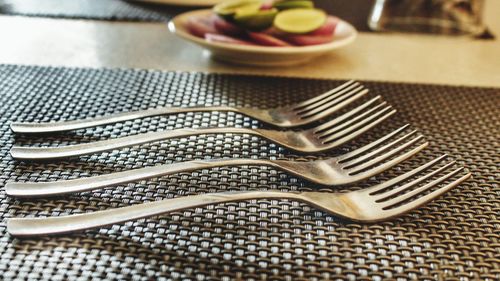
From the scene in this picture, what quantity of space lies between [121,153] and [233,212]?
130 mm

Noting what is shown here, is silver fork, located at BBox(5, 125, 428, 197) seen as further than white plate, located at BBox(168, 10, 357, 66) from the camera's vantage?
No

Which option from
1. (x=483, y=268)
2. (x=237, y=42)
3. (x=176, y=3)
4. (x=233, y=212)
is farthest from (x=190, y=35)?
(x=483, y=268)

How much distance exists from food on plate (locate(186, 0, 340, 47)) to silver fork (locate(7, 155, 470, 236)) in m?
0.33

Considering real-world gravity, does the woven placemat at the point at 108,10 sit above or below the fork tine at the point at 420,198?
below

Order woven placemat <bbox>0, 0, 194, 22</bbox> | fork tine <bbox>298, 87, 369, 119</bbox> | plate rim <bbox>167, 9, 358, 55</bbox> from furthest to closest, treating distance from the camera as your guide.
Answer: woven placemat <bbox>0, 0, 194, 22</bbox>, plate rim <bbox>167, 9, 358, 55</bbox>, fork tine <bbox>298, 87, 369, 119</bbox>

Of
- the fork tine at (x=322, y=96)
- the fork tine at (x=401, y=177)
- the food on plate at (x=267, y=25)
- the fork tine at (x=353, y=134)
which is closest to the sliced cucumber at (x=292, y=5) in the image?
the food on plate at (x=267, y=25)

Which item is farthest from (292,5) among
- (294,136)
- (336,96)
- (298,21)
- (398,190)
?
(398,190)

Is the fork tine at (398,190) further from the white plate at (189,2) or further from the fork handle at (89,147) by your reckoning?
the white plate at (189,2)

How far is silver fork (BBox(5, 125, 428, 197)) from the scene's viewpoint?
432 mm

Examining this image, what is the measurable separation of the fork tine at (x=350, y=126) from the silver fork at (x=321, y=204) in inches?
3.5

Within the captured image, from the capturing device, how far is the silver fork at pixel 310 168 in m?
0.43

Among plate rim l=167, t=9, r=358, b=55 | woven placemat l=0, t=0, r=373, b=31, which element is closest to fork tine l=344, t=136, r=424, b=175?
plate rim l=167, t=9, r=358, b=55

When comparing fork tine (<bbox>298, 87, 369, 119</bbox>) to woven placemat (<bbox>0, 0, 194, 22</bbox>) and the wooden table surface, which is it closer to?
the wooden table surface

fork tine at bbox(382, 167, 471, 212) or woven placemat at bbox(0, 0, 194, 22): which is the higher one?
fork tine at bbox(382, 167, 471, 212)
